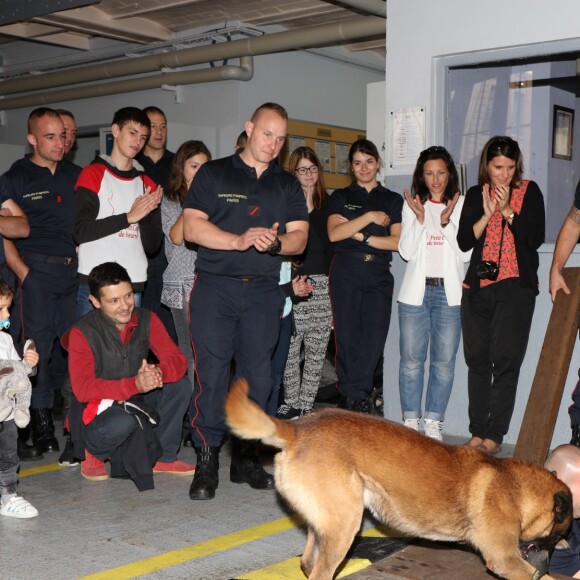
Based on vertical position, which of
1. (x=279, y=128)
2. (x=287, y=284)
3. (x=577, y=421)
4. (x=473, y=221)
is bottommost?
(x=577, y=421)

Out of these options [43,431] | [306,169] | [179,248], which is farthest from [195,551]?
[306,169]

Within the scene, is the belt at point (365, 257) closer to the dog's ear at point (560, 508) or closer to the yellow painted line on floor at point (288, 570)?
the yellow painted line on floor at point (288, 570)

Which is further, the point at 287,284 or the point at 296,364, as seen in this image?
the point at 296,364

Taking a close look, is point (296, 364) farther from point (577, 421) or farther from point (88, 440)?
point (577, 421)

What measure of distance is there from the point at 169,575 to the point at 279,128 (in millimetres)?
2461

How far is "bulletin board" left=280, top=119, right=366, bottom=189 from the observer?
1081 centimetres

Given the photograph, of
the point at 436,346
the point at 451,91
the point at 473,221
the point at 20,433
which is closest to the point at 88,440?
the point at 20,433

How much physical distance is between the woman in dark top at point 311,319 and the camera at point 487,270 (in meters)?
1.44

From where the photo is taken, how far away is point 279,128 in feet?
15.5

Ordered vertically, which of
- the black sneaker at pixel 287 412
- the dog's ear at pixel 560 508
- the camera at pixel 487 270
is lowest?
the black sneaker at pixel 287 412

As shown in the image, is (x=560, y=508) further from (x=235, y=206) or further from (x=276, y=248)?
(x=235, y=206)

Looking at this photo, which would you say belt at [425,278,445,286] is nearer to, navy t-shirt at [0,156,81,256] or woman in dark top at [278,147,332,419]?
woman in dark top at [278,147,332,419]

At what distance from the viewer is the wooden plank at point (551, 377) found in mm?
5098

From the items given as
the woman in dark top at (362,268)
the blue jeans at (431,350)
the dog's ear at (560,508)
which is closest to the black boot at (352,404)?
the woman in dark top at (362,268)
